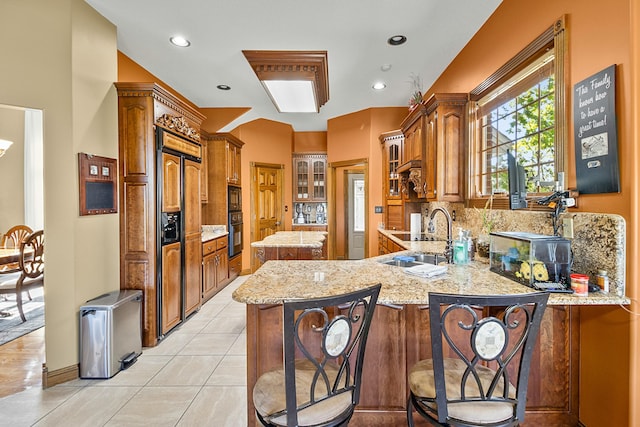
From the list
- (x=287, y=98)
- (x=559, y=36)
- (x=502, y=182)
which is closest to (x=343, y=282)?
(x=502, y=182)

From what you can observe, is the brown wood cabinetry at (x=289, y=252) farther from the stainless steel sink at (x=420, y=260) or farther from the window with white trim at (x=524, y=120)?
the window with white trim at (x=524, y=120)

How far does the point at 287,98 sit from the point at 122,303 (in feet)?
9.38

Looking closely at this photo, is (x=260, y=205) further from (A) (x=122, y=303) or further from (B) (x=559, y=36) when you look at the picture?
(B) (x=559, y=36)

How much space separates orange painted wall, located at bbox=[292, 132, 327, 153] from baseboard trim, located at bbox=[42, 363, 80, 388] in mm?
5561

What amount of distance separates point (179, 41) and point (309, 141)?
163 inches

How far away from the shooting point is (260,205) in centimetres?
620

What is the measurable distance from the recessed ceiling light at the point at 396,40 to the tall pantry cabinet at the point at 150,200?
7.81 feet

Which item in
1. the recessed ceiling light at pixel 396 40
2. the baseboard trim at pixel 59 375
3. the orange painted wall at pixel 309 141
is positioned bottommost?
the baseboard trim at pixel 59 375

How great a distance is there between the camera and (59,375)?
7.75 ft

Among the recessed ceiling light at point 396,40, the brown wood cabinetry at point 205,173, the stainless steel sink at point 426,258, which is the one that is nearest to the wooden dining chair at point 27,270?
the brown wood cabinetry at point 205,173

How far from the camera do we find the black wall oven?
16.7ft

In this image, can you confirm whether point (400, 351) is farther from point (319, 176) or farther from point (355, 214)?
point (355, 214)

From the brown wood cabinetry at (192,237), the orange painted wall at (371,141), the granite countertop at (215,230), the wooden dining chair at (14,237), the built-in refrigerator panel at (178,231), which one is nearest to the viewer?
the built-in refrigerator panel at (178,231)

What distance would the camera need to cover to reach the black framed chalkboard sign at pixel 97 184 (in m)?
2.47
